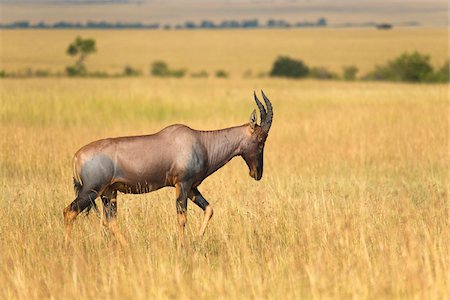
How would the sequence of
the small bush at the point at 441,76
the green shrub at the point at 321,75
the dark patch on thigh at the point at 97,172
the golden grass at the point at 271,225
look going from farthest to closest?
the green shrub at the point at 321,75 < the small bush at the point at 441,76 < the dark patch on thigh at the point at 97,172 < the golden grass at the point at 271,225

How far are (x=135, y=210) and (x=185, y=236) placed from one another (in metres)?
1.68

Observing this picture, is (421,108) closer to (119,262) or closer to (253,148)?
(253,148)

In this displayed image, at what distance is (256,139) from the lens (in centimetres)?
948

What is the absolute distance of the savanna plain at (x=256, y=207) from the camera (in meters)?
7.79

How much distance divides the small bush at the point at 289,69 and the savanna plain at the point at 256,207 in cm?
2842

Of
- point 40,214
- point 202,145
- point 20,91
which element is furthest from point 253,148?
point 20,91

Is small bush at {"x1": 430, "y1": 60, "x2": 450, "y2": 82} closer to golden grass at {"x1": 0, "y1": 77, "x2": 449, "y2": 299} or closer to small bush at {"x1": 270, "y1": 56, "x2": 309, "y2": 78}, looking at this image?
small bush at {"x1": 270, "y1": 56, "x2": 309, "y2": 78}

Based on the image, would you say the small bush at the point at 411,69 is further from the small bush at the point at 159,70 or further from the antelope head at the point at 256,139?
the antelope head at the point at 256,139

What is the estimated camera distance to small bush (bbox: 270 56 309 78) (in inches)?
2388

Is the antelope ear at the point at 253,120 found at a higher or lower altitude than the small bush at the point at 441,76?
higher

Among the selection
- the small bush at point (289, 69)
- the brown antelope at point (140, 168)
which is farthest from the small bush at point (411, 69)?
the brown antelope at point (140, 168)

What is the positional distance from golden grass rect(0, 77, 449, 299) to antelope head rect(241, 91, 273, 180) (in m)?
0.69

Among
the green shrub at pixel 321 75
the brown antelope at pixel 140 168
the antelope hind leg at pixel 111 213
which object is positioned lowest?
the green shrub at pixel 321 75

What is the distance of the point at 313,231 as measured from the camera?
A: 31.2 ft
